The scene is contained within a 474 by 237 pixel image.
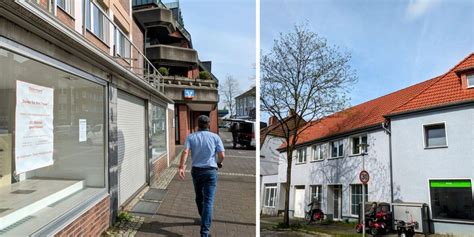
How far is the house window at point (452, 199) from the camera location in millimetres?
1717

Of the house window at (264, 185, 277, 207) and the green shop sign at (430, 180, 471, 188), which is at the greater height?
the green shop sign at (430, 180, 471, 188)

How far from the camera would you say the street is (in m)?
3.05

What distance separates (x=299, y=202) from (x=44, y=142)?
1510mm

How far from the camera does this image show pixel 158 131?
251 inches

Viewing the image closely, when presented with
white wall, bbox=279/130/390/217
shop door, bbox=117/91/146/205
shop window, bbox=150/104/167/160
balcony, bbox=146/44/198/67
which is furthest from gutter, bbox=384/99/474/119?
balcony, bbox=146/44/198/67

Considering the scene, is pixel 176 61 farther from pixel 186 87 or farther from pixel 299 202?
pixel 299 202

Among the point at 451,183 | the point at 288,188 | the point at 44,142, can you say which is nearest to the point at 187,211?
the point at 44,142

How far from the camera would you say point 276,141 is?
1961 mm

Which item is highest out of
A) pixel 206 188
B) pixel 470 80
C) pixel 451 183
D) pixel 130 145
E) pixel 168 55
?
pixel 168 55

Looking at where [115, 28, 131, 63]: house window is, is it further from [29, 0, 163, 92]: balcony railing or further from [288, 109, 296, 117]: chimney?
[288, 109, 296, 117]: chimney

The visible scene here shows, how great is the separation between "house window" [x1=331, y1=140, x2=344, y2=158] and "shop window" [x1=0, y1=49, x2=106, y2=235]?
5.27ft

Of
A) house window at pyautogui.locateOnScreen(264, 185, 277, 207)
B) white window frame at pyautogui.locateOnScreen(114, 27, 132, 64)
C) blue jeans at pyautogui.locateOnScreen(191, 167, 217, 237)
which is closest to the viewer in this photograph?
house window at pyautogui.locateOnScreen(264, 185, 277, 207)

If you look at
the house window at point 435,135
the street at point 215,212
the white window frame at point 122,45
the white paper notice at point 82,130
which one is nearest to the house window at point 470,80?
the house window at point 435,135

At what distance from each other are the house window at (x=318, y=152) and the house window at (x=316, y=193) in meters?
0.15
